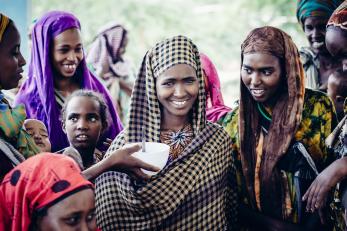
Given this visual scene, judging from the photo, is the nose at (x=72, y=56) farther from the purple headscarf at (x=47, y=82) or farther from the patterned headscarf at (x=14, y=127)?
the patterned headscarf at (x=14, y=127)

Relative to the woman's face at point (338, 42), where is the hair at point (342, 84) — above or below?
below

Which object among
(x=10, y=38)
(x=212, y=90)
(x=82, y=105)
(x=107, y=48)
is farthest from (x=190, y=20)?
(x=10, y=38)

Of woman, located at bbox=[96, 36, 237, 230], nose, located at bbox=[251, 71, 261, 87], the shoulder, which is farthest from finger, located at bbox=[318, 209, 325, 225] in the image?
nose, located at bbox=[251, 71, 261, 87]

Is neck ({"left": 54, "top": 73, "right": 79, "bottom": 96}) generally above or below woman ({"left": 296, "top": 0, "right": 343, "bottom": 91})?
below

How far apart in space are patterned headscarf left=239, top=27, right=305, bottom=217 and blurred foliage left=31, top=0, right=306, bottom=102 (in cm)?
724

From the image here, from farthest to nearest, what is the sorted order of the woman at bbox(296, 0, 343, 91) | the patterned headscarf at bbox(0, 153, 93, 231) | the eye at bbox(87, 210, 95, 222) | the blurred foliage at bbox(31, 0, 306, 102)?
the blurred foliage at bbox(31, 0, 306, 102), the woman at bbox(296, 0, 343, 91), the eye at bbox(87, 210, 95, 222), the patterned headscarf at bbox(0, 153, 93, 231)

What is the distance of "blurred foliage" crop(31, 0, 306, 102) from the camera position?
10250 mm

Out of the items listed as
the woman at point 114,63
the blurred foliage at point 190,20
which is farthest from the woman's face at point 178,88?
the blurred foliage at point 190,20

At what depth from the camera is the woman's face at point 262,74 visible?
3035 millimetres

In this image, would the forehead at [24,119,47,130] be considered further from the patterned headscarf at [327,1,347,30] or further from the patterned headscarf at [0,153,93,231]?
the patterned headscarf at [327,1,347,30]

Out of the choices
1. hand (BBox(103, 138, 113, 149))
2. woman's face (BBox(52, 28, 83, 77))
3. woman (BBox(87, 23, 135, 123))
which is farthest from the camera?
woman (BBox(87, 23, 135, 123))

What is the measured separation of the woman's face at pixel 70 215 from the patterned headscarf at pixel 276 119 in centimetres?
115

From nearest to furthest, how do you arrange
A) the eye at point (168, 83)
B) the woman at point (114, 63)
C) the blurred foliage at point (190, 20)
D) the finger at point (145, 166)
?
1. the finger at point (145, 166)
2. the eye at point (168, 83)
3. the woman at point (114, 63)
4. the blurred foliage at point (190, 20)

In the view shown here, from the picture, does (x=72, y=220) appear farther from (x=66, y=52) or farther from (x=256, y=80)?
(x=66, y=52)
